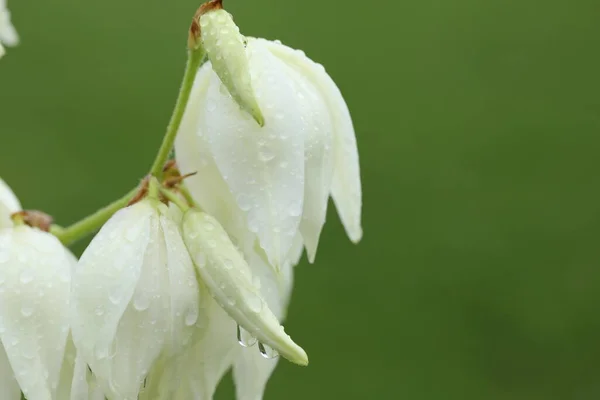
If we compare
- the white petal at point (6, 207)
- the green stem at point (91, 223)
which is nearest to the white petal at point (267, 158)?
the green stem at point (91, 223)

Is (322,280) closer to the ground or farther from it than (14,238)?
closer to the ground

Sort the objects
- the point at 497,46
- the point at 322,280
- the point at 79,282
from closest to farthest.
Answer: the point at 79,282, the point at 322,280, the point at 497,46

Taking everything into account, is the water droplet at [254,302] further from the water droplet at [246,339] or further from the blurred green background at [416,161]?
the blurred green background at [416,161]

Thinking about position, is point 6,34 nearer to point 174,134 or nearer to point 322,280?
point 174,134

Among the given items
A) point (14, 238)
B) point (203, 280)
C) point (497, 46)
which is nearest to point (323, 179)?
point (203, 280)

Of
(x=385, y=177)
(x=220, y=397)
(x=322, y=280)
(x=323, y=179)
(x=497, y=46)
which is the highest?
(x=497, y=46)

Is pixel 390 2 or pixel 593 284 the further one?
pixel 390 2

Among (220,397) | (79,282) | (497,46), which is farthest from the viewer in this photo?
(497,46)

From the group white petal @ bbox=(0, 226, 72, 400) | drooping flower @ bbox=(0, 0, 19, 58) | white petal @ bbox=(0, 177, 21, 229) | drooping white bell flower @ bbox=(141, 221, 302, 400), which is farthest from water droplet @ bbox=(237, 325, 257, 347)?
drooping flower @ bbox=(0, 0, 19, 58)
